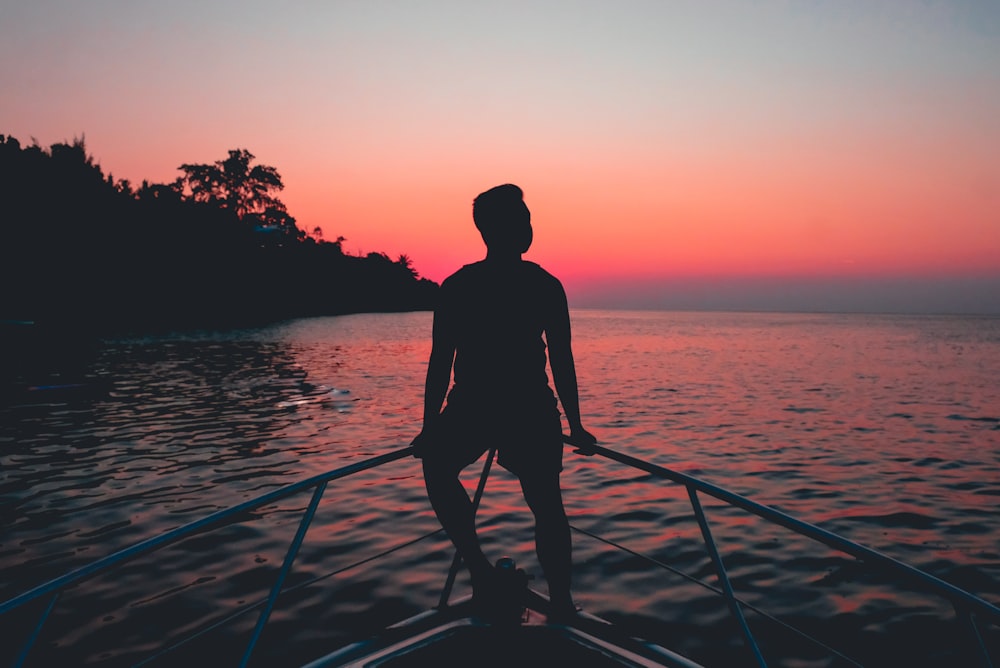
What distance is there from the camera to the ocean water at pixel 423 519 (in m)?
5.87

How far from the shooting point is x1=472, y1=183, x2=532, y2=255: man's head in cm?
318

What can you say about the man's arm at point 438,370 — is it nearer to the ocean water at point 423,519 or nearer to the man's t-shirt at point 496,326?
the man's t-shirt at point 496,326

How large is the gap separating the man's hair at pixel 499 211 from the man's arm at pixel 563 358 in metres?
0.40

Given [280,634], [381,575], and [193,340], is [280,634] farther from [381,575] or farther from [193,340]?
[193,340]

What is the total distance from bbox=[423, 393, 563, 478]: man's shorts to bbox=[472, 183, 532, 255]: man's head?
0.79m

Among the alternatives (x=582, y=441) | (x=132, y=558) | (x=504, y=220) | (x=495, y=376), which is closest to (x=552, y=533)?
(x=582, y=441)

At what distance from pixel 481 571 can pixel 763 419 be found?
55.7 feet

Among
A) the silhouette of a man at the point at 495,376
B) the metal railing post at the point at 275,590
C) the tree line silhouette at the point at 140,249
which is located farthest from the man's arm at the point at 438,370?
the tree line silhouette at the point at 140,249

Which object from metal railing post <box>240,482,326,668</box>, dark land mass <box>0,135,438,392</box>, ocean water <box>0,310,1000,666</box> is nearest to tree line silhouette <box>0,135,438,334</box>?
dark land mass <box>0,135,438,392</box>

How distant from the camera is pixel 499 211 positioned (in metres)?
3.19

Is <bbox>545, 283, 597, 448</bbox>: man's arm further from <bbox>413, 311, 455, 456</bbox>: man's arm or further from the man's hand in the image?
<bbox>413, 311, 455, 456</bbox>: man's arm

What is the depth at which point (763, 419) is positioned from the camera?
1838cm

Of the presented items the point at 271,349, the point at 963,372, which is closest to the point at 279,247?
the point at 271,349

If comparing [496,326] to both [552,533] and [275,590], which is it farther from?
[275,590]
